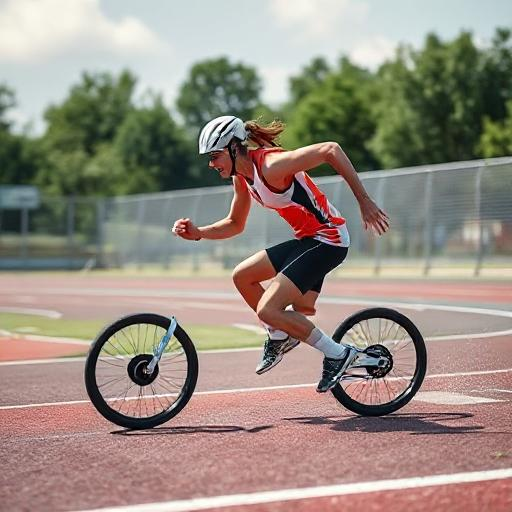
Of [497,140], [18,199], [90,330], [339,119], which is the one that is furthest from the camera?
[339,119]

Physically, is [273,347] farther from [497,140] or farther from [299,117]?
[299,117]

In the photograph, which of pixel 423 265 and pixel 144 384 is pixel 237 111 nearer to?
pixel 423 265

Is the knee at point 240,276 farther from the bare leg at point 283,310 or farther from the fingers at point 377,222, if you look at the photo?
the fingers at point 377,222

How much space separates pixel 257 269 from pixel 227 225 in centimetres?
59

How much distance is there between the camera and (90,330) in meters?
14.9

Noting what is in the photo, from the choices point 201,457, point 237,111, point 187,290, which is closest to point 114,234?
point 187,290

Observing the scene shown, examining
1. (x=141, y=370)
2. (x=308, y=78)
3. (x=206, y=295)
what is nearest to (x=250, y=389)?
(x=141, y=370)

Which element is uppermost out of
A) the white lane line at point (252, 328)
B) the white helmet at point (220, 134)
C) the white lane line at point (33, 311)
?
the white helmet at point (220, 134)

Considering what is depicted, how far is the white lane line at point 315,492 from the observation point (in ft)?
14.0

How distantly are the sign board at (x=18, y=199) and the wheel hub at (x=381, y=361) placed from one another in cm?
4028

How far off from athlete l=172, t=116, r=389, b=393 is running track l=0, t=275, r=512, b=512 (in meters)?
0.47

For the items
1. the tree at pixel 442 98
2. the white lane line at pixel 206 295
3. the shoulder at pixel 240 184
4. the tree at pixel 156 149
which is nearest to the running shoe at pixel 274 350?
the shoulder at pixel 240 184

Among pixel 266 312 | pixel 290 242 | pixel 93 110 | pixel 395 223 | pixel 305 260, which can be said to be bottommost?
pixel 266 312

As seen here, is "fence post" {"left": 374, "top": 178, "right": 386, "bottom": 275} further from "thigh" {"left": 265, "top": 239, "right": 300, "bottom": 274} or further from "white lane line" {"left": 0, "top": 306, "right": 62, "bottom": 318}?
"thigh" {"left": 265, "top": 239, "right": 300, "bottom": 274}
